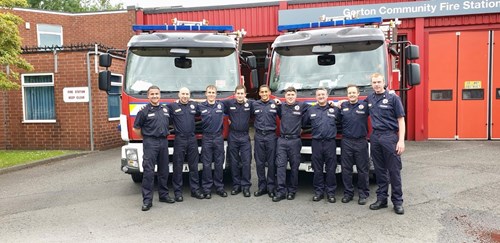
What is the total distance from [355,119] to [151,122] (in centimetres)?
288

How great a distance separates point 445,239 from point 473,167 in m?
4.82

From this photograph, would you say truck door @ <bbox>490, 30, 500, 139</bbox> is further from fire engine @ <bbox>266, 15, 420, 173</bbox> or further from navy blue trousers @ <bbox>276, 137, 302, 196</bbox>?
navy blue trousers @ <bbox>276, 137, 302, 196</bbox>

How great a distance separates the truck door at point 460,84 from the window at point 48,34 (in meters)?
15.9

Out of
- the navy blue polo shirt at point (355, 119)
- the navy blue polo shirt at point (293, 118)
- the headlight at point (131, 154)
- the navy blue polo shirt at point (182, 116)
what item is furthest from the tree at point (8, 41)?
the navy blue polo shirt at point (355, 119)

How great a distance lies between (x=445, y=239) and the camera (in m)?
4.59

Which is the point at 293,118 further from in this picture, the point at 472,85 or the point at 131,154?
the point at 472,85

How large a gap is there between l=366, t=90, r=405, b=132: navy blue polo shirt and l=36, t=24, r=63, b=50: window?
17.6m

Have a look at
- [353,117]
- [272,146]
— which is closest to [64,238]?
[272,146]

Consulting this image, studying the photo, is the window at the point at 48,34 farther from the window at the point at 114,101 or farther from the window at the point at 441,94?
the window at the point at 441,94

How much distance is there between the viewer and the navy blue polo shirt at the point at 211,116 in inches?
249

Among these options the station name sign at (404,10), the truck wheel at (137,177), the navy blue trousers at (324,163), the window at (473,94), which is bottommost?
the truck wheel at (137,177)

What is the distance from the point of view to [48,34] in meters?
19.4

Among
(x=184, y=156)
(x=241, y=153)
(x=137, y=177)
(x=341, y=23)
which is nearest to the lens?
(x=184, y=156)

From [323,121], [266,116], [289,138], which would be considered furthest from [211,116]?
[323,121]
